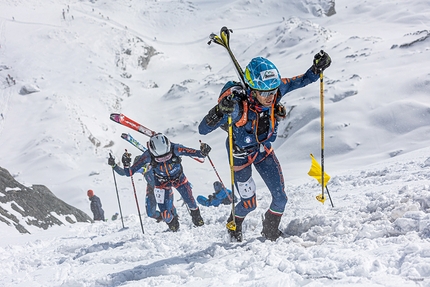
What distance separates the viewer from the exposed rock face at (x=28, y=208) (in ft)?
42.6

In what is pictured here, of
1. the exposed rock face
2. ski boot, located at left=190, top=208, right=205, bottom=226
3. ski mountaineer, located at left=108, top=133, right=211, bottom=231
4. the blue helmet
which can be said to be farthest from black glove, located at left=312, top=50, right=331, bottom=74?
the exposed rock face

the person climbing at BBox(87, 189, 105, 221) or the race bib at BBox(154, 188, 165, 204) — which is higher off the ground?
the person climbing at BBox(87, 189, 105, 221)

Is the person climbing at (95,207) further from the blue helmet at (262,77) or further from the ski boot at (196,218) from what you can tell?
the blue helmet at (262,77)

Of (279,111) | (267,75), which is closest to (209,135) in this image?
(279,111)

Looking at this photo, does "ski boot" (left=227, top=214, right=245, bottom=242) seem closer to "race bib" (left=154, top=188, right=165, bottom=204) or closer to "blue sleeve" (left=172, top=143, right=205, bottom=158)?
"blue sleeve" (left=172, top=143, right=205, bottom=158)

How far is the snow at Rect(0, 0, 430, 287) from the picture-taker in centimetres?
446

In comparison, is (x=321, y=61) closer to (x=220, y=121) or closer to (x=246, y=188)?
(x=220, y=121)

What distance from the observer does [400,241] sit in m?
3.89

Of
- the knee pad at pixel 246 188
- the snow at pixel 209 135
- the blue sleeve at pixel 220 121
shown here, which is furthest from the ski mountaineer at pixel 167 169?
the blue sleeve at pixel 220 121

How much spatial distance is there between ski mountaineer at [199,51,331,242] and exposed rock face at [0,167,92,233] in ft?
30.2

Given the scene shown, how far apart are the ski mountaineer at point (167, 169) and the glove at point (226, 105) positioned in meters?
3.56

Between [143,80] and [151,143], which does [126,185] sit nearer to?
[151,143]

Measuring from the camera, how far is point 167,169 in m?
8.97

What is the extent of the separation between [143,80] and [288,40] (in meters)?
20.1
